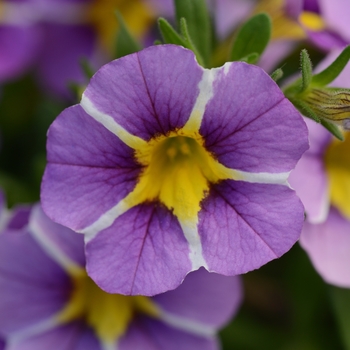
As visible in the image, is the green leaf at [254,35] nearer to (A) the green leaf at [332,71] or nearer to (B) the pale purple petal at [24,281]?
(A) the green leaf at [332,71]

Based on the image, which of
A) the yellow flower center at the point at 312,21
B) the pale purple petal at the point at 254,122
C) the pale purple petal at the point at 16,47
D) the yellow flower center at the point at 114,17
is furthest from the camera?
the yellow flower center at the point at 114,17

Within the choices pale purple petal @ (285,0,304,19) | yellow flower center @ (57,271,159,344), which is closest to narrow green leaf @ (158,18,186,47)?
pale purple petal @ (285,0,304,19)

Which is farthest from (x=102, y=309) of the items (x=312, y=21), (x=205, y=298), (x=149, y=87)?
(x=312, y=21)

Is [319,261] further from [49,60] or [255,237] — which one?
[49,60]

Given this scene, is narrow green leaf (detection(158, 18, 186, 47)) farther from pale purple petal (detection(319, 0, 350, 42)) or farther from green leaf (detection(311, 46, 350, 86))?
pale purple petal (detection(319, 0, 350, 42))

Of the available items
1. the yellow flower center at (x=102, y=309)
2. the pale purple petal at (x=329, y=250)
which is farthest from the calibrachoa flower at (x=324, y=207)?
the yellow flower center at (x=102, y=309)

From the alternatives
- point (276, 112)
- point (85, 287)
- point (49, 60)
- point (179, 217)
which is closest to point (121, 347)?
point (85, 287)

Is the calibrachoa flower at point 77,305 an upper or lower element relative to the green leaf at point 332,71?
lower

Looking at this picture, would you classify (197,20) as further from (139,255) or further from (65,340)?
(65,340)
